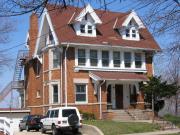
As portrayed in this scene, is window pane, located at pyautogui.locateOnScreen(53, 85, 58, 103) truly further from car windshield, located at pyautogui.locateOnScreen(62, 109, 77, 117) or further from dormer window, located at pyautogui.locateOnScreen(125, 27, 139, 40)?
car windshield, located at pyautogui.locateOnScreen(62, 109, 77, 117)

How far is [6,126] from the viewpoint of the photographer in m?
23.0

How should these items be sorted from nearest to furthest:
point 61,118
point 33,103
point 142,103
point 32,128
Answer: point 61,118 < point 32,128 < point 142,103 < point 33,103

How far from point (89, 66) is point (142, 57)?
6.28 meters

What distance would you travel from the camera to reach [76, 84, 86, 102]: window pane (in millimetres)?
42469

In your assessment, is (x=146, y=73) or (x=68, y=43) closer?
(x=68, y=43)

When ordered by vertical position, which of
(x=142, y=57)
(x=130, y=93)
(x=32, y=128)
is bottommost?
(x=32, y=128)

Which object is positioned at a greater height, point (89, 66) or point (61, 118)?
point (89, 66)

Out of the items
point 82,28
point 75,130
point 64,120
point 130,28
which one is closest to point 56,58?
point 82,28

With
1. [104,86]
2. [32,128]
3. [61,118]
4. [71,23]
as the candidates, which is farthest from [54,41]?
[61,118]

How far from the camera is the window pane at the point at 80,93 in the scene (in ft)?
139

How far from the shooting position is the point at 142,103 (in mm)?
44531

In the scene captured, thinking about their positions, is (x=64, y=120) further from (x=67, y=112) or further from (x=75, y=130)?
(x=75, y=130)

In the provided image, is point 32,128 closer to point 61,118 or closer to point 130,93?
point 61,118

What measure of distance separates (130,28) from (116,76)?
236 inches
